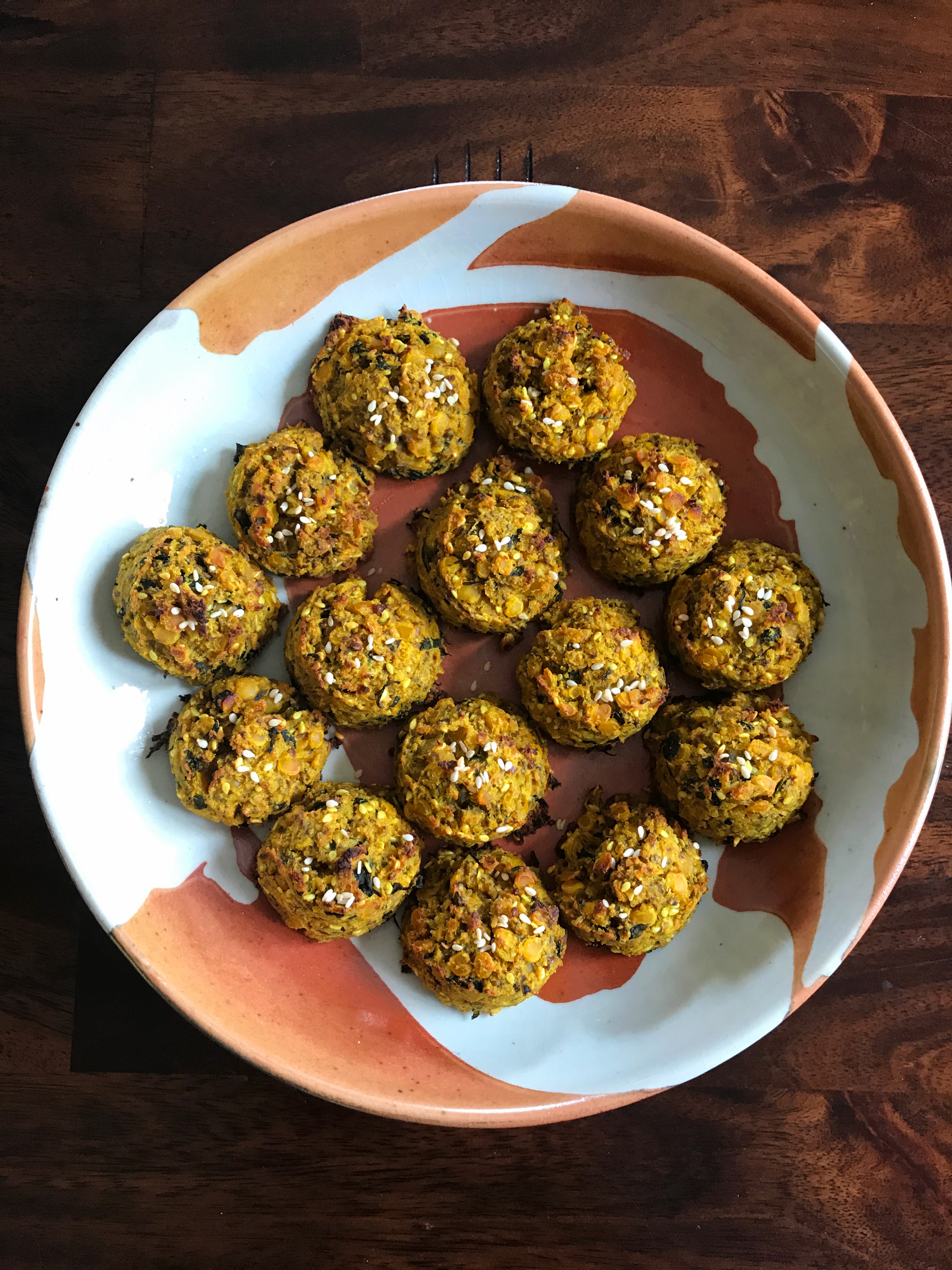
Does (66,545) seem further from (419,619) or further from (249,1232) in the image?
(249,1232)

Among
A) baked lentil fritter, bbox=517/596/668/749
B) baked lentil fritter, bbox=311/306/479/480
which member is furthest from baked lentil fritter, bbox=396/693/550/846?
baked lentil fritter, bbox=311/306/479/480

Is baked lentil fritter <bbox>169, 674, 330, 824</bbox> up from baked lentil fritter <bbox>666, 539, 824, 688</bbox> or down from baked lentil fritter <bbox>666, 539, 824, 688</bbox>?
down

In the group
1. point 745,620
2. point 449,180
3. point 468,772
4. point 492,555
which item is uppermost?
point 449,180

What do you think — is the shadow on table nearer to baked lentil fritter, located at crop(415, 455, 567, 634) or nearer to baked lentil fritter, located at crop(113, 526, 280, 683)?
baked lentil fritter, located at crop(113, 526, 280, 683)

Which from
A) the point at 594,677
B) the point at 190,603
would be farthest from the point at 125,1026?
the point at 594,677

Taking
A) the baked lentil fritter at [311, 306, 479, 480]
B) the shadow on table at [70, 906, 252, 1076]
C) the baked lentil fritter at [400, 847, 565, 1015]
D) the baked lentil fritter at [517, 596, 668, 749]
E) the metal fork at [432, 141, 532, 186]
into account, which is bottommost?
the shadow on table at [70, 906, 252, 1076]

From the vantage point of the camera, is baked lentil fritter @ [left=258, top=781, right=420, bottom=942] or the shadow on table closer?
baked lentil fritter @ [left=258, top=781, right=420, bottom=942]

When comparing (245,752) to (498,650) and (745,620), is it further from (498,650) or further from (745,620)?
(745,620)
